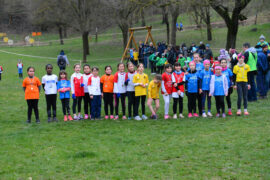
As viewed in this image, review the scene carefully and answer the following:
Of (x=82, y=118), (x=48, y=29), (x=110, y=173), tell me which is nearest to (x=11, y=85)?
(x=82, y=118)

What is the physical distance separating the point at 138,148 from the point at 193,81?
12.6 feet

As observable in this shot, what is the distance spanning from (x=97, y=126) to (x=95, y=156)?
2.74 metres

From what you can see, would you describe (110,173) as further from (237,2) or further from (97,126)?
(237,2)

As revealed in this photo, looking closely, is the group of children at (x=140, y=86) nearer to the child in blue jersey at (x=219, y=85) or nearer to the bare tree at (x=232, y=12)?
the child in blue jersey at (x=219, y=85)

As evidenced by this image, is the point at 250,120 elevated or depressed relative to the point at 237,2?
depressed

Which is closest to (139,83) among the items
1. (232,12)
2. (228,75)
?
(228,75)

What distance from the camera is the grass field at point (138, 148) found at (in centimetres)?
609

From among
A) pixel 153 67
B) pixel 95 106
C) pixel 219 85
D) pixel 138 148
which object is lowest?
pixel 138 148

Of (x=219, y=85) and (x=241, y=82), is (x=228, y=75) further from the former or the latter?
(x=241, y=82)

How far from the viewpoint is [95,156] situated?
7113 mm

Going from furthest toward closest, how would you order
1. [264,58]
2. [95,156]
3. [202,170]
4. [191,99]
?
[264,58] < [191,99] < [95,156] < [202,170]

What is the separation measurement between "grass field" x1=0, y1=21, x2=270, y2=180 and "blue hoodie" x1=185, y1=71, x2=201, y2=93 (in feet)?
3.30

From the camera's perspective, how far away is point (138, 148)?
24.8 feet

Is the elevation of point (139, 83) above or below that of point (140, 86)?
above
